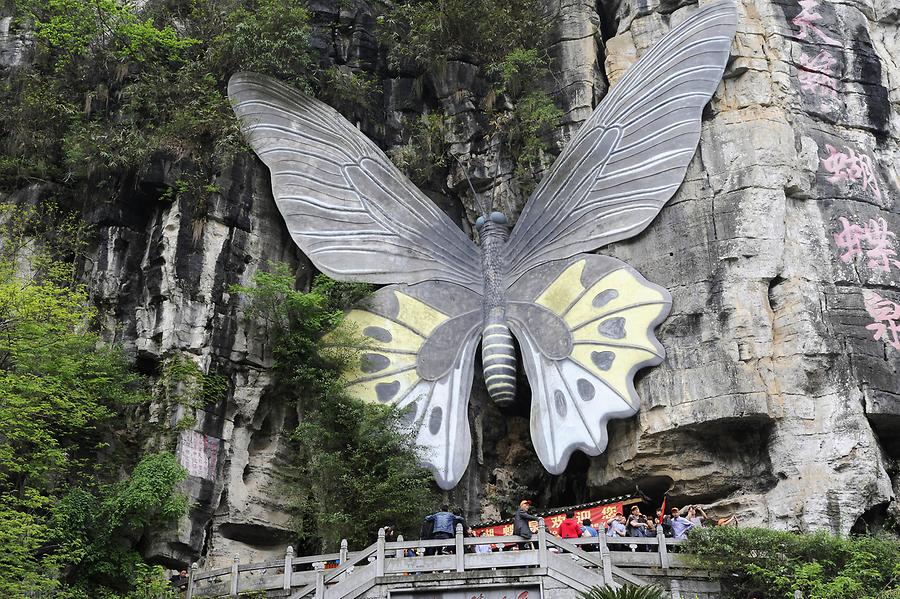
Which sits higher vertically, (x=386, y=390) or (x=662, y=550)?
(x=386, y=390)

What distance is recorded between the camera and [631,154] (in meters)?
19.3

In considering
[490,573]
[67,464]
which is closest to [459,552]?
[490,573]

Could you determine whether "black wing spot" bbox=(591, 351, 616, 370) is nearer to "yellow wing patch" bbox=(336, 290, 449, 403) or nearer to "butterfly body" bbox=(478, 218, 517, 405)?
"butterfly body" bbox=(478, 218, 517, 405)

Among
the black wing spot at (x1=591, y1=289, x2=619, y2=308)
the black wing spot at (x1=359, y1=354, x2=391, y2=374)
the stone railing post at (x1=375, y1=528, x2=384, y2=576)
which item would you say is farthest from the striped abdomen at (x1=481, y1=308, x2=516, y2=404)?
the stone railing post at (x1=375, y1=528, x2=384, y2=576)

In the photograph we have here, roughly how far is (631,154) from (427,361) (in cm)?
517

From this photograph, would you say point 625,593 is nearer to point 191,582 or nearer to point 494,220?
point 191,582

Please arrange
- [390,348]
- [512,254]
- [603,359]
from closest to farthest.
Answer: [603,359], [390,348], [512,254]

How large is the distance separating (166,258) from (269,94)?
4031mm

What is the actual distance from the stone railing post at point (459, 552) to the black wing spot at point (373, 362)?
16.8 feet

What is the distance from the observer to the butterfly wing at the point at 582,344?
17.5m

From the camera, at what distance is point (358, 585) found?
13.8m

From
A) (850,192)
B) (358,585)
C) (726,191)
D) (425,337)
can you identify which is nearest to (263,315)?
(425,337)

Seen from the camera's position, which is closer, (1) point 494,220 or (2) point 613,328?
(2) point 613,328

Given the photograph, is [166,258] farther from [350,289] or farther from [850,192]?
[850,192]
